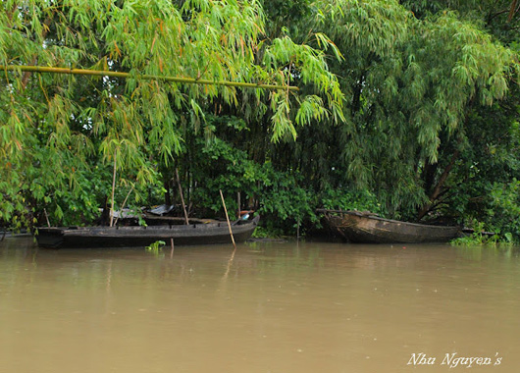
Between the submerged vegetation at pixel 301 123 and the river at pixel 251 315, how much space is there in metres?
1.69

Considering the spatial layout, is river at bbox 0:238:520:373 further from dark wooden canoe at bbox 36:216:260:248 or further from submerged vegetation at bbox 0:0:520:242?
submerged vegetation at bbox 0:0:520:242

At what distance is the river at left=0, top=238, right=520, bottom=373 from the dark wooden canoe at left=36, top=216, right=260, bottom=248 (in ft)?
1.66

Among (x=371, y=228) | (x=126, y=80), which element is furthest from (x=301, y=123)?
(x=126, y=80)

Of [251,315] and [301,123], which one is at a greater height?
[301,123]

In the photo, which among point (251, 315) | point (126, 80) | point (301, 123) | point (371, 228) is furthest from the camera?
point (371, 228)

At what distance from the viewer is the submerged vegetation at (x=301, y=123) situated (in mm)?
8336

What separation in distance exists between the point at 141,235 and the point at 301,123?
3.50 m

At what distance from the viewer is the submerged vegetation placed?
8.34 m

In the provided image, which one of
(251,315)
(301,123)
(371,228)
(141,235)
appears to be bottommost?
(251,315)

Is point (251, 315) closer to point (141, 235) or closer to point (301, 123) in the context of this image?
point (141, 235)

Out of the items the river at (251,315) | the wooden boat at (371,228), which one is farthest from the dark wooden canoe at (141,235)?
the wooden boat at (371,228)

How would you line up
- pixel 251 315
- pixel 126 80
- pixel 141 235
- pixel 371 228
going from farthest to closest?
pixel 371 228 → pixel 141 235 → pixel 126 80 → pixel 251 315

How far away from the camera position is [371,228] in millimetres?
13039

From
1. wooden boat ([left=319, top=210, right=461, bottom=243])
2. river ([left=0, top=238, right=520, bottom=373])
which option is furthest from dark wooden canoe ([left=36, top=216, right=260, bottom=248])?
wooden boat ([left=319, top=210, right=461, bottom=243])
